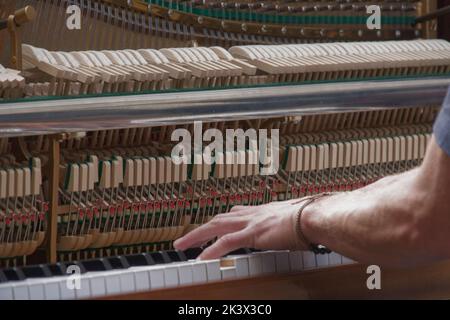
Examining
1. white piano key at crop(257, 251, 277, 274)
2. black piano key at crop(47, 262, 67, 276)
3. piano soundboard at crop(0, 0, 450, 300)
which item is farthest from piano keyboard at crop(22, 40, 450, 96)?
white piano key at crop(257, 251, 277, 274)

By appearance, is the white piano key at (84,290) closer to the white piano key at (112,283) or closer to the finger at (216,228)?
the white piano key at (112,283)

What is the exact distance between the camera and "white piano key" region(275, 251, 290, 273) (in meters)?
2.69

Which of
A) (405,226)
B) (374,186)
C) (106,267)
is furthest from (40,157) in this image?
(405,226)

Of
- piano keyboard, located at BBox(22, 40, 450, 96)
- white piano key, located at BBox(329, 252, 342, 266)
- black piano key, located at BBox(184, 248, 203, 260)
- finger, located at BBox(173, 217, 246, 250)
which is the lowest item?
white piano key, located at BBox(329, 252, 342, 266)

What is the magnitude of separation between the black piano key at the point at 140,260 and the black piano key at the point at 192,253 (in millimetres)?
110

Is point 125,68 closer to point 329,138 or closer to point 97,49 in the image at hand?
point 97,49

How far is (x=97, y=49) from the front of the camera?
11.4 feet

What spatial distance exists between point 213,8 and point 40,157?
96cm

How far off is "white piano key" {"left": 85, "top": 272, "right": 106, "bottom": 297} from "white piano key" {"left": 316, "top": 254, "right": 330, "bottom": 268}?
0.60 metres

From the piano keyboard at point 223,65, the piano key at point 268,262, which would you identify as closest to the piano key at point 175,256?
the piano key at point 268,262

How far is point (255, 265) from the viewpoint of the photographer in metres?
2.68

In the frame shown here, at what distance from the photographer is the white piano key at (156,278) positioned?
2.54 m

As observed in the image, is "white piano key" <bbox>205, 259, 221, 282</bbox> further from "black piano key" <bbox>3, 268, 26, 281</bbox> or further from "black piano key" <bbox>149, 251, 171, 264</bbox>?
"black piano key" <bbox>3, 268, 26, 281</bbox>

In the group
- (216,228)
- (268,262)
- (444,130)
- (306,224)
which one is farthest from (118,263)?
(444,130)
